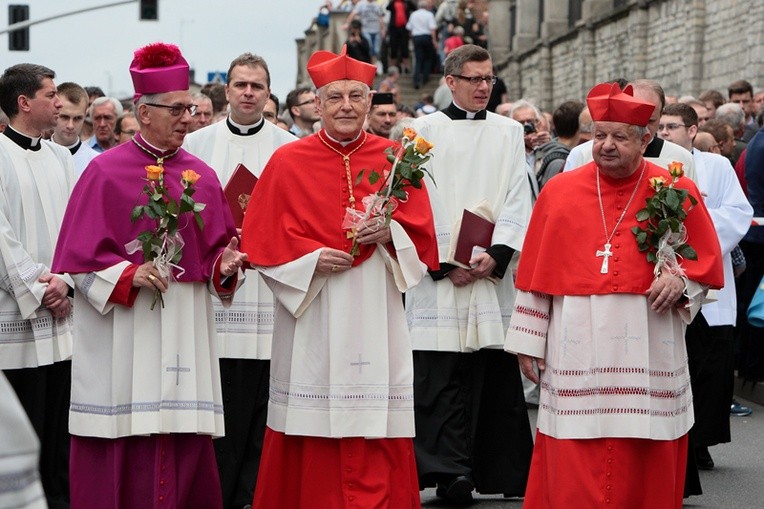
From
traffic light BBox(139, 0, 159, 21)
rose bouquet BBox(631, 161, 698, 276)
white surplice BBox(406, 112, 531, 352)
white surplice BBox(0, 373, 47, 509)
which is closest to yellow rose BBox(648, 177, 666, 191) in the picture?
rose bouquet BBox(631, 161, 698, 276)

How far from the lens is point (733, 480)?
10203 mm

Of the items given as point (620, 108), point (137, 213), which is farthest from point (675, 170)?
point (137, 213)

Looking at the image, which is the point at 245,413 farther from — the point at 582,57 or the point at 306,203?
the point at 582,57

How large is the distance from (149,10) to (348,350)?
88.7 feet

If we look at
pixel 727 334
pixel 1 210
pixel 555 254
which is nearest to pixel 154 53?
pixel 1 210

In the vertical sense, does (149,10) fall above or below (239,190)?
above

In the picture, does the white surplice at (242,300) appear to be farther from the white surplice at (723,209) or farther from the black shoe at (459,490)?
the white surplice at (723,209)

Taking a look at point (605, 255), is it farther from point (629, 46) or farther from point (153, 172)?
point (629, 46)

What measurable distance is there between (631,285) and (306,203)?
5.34ft

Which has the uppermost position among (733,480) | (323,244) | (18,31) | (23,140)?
(18,31)

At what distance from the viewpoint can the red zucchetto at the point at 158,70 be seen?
749cm

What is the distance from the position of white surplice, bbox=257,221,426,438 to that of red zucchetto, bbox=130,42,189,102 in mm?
1015

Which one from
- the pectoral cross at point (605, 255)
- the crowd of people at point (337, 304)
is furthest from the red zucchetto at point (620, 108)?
the pectoral cross at point (605, 255)

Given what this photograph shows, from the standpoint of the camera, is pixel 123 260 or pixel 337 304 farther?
pixel 337 304
